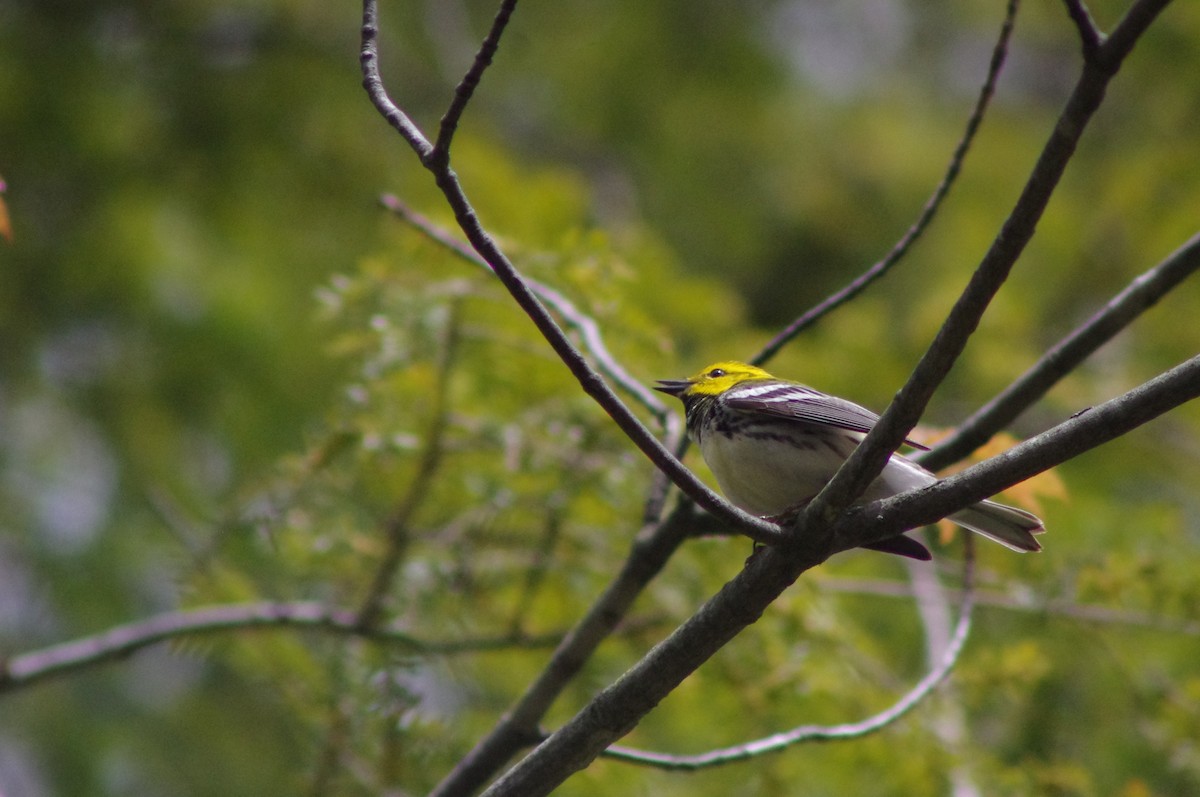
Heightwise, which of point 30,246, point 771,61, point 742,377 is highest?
point 771,61

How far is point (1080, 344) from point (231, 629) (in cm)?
213

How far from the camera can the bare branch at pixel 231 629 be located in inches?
114

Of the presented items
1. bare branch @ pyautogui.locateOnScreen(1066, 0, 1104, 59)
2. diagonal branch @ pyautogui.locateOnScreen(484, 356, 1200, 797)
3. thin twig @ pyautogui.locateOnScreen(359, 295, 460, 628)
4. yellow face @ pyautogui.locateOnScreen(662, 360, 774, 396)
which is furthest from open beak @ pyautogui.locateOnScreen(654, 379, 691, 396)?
bare branch @ pyautogui.locateOnScreen(1066, 0, 1104, 59)

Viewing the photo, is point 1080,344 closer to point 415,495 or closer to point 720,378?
point 720,378

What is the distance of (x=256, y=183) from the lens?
5.80 meters

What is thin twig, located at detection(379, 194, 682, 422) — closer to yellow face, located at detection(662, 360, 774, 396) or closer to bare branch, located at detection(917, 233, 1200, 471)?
yellow face, located at detection(662, 360, 774, 396)

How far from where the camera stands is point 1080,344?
8.13ft

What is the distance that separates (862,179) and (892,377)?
2433 millimetres

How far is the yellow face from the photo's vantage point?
300cm

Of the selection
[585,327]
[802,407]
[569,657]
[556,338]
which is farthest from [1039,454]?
[585,327]

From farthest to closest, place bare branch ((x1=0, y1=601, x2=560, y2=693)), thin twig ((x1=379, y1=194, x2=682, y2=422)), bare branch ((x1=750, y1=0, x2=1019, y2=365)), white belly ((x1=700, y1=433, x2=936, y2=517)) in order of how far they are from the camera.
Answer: bare branch ((x1=0, y1=601, x2=560, y2=693)), thin twig ((x1=379, y1=194, x2=682, y2=422)), white belly ((x1=700, y1=433, x2=936, y2=517)), bare branch ((x1=750, y1=0, x2=1019, y2=365))

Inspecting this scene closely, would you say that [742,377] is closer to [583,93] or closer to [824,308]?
[824,308]

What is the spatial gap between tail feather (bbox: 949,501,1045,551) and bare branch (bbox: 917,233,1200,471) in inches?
7.1

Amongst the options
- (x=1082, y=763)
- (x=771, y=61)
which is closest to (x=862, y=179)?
(x=771, y=61)
